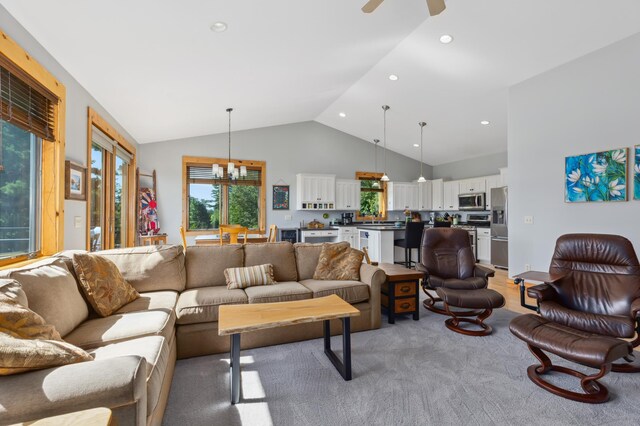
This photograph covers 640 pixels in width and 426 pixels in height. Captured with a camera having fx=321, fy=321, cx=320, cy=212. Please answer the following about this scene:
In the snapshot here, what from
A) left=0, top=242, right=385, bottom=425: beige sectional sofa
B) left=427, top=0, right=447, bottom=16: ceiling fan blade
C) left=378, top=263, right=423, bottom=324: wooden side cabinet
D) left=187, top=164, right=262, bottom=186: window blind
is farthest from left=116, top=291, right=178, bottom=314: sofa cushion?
left=187, top=164, right=262, bottom=186: window blind

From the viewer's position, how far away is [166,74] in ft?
11.8

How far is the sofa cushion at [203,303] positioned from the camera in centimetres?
256

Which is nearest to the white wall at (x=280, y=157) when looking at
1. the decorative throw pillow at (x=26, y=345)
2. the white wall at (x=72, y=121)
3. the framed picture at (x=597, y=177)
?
the white wall at (x=72, y=121)

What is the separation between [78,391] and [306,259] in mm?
2563

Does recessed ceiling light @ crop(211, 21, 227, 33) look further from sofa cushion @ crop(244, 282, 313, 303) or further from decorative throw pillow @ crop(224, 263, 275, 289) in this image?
sofa cushion @ crop(244, 282, 313, 303)

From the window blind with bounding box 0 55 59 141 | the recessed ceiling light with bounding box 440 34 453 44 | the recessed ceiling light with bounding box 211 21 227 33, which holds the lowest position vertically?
the window blind with bounding box 0 55 59 141

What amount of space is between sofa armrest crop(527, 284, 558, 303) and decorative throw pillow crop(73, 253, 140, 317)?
126 inches

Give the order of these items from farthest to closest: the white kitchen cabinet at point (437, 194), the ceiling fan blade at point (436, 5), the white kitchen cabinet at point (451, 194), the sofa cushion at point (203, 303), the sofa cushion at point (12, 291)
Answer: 1. the white kitchen cabinet at point (437, 194)
2. the white kitchen cabinet at point (451, 194)
3. the sofa cushion at point (203, 303)
4. the ceiling fan blade at point (436, 5)
5. the sofa cushion at point (12, 291)

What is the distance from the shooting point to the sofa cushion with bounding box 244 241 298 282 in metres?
3.42

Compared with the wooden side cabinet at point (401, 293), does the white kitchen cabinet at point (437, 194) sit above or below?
above

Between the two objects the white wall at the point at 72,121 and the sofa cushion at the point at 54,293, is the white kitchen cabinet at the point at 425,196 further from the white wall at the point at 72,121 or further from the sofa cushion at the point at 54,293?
the sofa cushion at the point at 54,293

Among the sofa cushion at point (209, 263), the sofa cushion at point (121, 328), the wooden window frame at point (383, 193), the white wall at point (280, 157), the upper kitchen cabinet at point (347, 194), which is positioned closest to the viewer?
the sofa cushion at point (121, 328)

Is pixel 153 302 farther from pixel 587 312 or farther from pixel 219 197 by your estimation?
pixel 219 197

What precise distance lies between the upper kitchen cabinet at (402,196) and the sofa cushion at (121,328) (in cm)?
670
